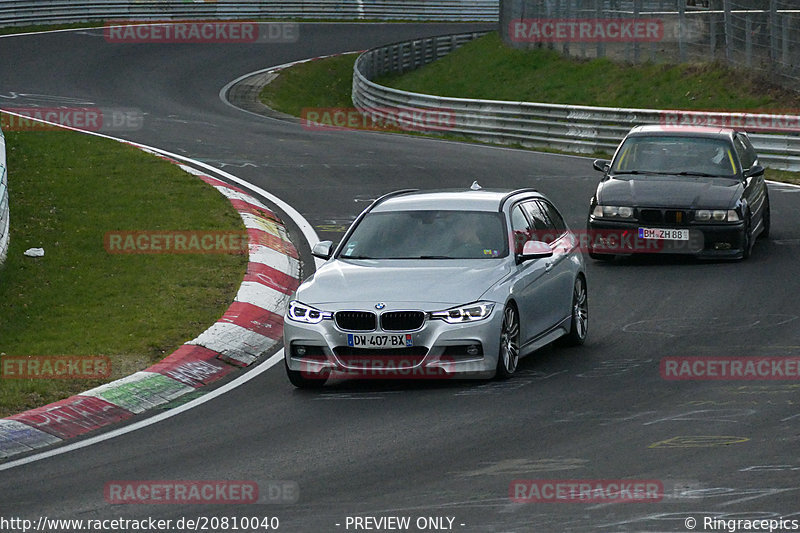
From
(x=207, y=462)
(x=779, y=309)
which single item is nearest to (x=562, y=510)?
(x=207, y=462)

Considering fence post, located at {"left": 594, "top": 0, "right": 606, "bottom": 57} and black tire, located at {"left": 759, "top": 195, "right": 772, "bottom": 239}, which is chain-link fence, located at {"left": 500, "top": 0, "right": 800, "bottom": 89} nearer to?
fence post, located at {"left": 594, "top": 0, "right": 606, "bottom": 57}

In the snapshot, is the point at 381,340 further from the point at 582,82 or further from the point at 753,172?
the point at 582,82

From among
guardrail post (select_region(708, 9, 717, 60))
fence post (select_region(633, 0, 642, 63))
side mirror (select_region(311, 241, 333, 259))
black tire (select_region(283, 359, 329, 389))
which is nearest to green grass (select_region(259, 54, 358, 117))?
fence post (select_region(633, 0, 642, 63))

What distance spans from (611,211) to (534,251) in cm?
548

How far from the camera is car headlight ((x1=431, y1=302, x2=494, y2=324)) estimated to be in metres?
10.5

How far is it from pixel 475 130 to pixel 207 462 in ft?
75.8

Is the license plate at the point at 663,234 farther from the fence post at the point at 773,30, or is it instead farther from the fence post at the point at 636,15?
the fence post at the point at 636,15

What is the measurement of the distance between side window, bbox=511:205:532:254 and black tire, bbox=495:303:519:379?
783 mm

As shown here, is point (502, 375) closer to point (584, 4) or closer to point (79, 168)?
point (79, 168)

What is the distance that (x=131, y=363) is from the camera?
11531mm

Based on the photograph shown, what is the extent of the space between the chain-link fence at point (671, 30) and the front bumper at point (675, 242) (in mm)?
15305

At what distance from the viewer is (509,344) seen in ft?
35.8

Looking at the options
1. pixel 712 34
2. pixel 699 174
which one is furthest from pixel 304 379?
pixel 712 34

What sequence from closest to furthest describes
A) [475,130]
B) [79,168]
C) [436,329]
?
[436,329], [79,168], [475,130]
